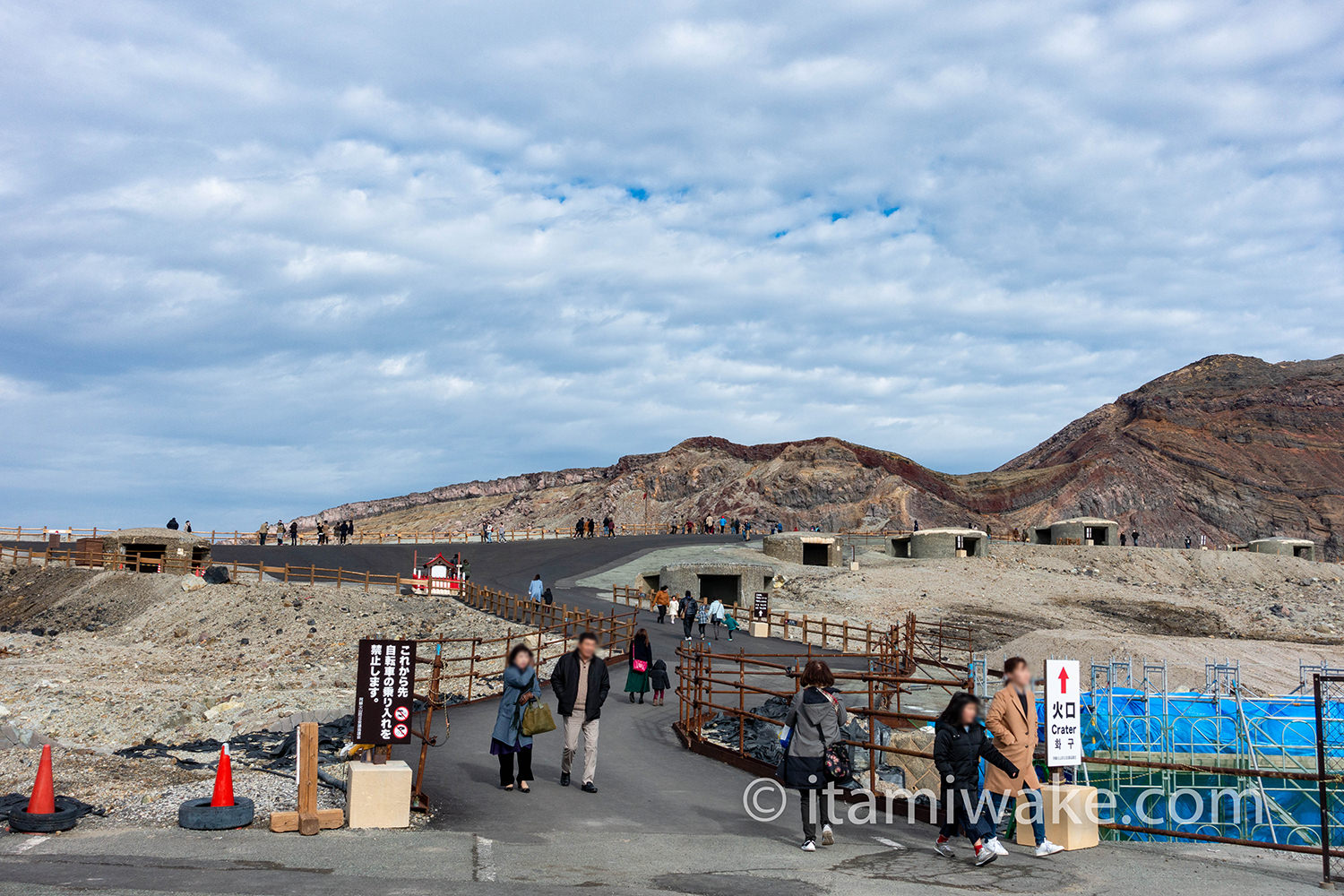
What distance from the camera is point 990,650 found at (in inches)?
1372

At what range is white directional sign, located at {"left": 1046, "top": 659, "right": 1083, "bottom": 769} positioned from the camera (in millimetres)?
8875

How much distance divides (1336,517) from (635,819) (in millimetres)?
119401

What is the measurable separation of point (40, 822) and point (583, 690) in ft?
16.2

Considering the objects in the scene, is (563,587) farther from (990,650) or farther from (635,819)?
(635,819)

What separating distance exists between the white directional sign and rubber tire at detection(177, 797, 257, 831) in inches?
282

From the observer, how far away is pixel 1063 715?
9.03m

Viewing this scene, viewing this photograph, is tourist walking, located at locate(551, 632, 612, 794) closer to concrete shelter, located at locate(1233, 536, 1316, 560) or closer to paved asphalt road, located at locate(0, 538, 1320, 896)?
paved asphalt road, located at locate(0, 538, 1320, 896)

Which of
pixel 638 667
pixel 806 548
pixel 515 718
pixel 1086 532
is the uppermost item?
pixel 1086 532

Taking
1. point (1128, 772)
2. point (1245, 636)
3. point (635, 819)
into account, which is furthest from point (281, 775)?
point (1245, 636)

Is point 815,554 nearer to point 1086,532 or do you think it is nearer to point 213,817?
point 1086,532

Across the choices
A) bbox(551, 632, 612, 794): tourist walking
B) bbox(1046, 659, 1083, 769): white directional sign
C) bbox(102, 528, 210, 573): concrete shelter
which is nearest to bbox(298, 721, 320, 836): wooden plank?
bbox(551, 632, 612, 794): tourist walking

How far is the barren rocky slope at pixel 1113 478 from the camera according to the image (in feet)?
348

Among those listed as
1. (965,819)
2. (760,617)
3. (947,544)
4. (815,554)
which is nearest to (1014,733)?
(965,819)

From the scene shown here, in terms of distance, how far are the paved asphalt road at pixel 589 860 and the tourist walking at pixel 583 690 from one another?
61cm
